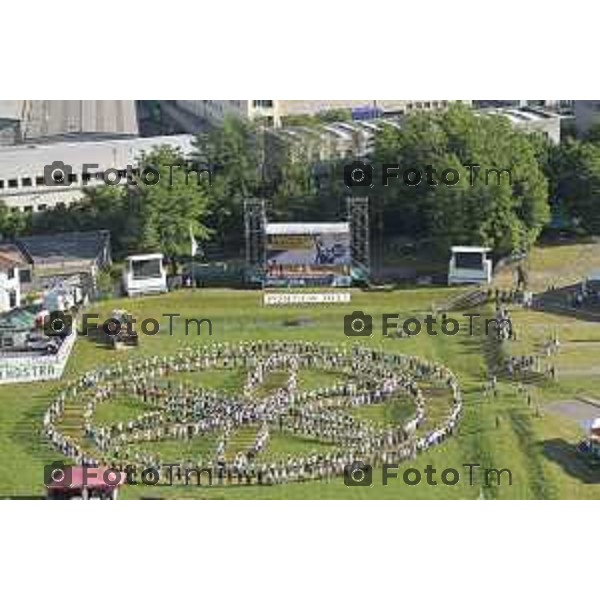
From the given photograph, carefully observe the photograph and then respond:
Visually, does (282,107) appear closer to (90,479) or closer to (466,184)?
(466,184)

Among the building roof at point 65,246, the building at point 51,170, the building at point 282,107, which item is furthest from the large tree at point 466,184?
the building at point 282,107

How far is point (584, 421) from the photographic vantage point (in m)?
31.2

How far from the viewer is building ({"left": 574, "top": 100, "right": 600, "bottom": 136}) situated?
186 ft

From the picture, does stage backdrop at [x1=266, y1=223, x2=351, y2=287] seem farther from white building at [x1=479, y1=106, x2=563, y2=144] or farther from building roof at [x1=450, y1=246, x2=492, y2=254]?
white building at [x1=479, y1=106, x2=563, y2=144]

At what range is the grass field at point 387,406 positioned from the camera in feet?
91.8

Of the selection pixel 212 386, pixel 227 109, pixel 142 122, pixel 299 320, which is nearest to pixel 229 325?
pixel 299 320

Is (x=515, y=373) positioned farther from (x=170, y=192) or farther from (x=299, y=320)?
(x=170, y=192)

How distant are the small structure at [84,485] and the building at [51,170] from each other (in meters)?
22.4

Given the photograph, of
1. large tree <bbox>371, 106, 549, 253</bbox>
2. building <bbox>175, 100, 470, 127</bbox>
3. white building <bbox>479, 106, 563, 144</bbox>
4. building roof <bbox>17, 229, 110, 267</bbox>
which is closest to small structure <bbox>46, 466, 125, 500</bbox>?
building roof <bbox>17, 229, 110, 267</bbox>

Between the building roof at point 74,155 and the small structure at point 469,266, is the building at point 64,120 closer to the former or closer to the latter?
the building roof at point 74,155

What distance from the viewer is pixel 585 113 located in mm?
58156

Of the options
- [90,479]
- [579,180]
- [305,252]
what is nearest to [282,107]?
[579,180]

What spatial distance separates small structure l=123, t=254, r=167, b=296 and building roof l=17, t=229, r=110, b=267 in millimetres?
2075

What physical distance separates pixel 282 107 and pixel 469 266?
888 inches
